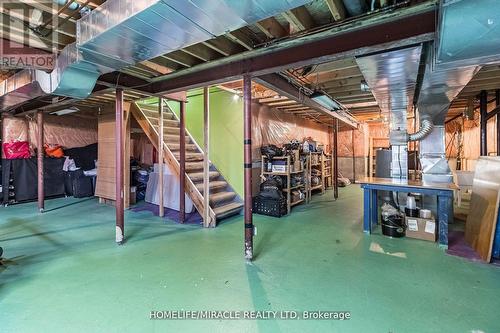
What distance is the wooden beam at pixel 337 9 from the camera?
1848 mm

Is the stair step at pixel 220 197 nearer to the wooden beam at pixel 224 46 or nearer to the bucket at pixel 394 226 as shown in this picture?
the wooden beam at pixel 224 46

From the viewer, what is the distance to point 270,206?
187 inches

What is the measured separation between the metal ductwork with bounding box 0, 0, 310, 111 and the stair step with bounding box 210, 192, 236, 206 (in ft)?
8.47

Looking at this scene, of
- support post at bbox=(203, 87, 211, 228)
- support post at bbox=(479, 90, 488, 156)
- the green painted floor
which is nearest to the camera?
the green painted floor

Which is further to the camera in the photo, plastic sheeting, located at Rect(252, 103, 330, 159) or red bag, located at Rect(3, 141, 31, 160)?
red bag, located at Rect(3, 141, 31, 160)

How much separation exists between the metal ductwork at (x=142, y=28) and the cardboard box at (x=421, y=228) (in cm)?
335

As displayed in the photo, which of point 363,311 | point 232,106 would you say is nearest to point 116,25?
point 363,311

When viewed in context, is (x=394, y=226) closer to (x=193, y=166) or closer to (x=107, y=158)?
(x=193, y=166)

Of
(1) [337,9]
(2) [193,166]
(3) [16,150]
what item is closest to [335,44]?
(1) [337,9]

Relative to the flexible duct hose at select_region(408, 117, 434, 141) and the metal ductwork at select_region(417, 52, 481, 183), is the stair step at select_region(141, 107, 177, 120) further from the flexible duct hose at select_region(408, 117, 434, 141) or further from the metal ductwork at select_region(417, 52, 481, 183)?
the flexible duct hose at select_region(408, 117, 434, 141)

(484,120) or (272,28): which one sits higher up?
(272,28)

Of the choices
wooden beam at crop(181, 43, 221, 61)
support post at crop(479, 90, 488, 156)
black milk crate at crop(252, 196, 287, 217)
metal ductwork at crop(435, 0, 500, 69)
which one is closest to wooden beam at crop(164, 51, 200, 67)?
wooden beam at crop(181, 43, 221, 61)

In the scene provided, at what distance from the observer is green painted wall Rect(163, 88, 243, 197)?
491cm

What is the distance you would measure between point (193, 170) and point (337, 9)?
12.0 feet
